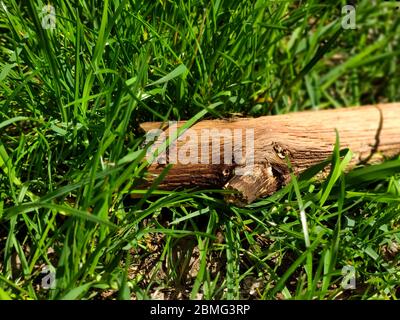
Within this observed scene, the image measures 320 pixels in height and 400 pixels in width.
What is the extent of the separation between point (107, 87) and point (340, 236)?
2.69 ft

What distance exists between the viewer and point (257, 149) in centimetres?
160

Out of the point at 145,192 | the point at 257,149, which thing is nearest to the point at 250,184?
the point at 257,149

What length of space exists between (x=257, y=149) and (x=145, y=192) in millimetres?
350

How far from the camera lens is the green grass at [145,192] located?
1.46m

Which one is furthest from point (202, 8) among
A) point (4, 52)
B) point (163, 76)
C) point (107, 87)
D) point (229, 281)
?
point (229, 281)

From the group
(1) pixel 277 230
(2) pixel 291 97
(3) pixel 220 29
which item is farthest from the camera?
(2) pixel 291 97

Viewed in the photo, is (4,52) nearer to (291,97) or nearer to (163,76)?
(163,76)

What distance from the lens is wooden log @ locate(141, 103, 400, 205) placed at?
5.14 ft

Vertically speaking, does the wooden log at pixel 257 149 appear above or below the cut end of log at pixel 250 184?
above

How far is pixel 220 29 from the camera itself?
176 centimetres

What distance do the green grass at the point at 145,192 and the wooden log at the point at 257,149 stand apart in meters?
0.05

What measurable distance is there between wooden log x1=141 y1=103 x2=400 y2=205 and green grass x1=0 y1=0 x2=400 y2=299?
5 centimetres

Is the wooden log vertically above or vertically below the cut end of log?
above

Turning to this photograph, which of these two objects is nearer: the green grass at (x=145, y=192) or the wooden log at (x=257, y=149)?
the green grass at (x=145, y=192)
